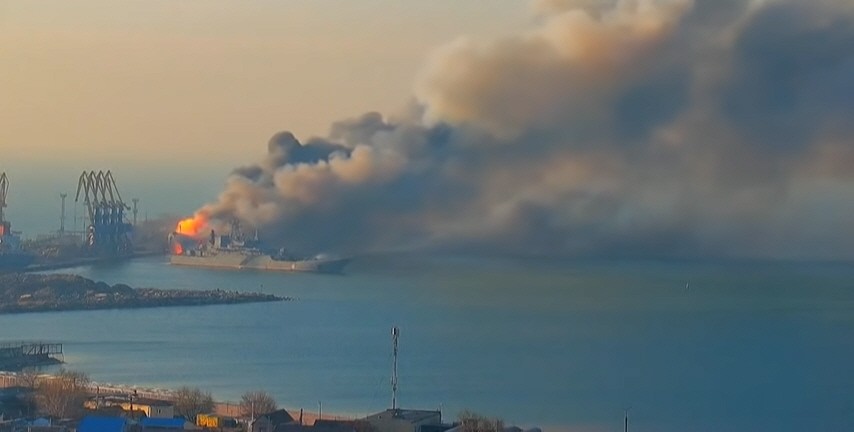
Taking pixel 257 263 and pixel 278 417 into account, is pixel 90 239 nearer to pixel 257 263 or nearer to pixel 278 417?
pixel 257 263

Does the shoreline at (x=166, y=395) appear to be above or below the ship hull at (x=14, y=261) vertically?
below

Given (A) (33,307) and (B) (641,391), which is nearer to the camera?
(B) (641,391)

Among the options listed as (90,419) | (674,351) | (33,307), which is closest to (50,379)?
(90,419)

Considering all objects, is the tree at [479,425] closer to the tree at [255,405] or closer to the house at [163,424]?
the tree at [255,405]

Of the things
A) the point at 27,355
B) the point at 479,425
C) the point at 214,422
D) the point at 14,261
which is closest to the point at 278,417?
the point at 214,422

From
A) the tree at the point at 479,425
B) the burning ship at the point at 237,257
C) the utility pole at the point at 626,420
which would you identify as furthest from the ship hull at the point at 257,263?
the tree at the point at 479,425

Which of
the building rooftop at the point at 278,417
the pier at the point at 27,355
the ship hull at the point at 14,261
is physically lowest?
the building rooftop at the point at 278,417

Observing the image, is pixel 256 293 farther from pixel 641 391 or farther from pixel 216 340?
pixel 641 391
